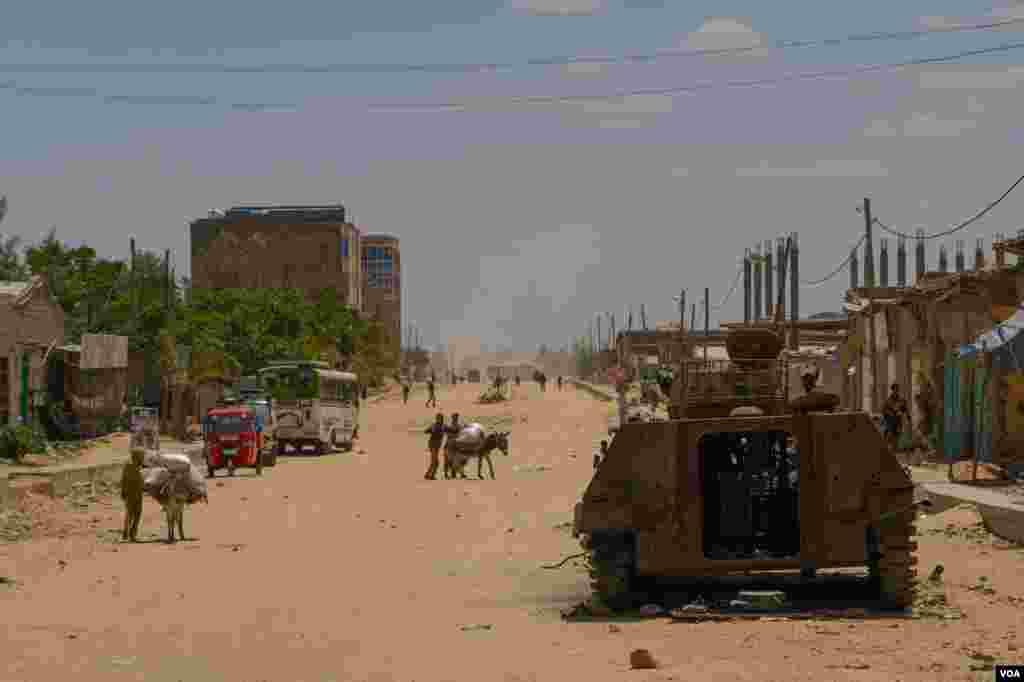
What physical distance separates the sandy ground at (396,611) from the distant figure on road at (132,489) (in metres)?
0.40

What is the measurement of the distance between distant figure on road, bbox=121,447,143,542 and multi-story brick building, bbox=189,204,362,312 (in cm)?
10205

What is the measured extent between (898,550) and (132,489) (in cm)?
1337

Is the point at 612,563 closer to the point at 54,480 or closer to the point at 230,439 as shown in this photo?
the point at 54,480

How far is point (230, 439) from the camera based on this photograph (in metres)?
44.9

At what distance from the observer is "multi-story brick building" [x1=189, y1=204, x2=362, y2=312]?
130000mm

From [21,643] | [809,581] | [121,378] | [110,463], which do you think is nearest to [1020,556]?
[809,581]

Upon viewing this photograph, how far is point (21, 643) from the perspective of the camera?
48.6 feet

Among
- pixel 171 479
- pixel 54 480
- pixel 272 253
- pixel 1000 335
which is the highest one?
Result: pixel 272 253

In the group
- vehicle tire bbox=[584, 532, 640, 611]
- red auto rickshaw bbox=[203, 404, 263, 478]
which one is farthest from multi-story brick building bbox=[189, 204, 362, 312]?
vehicle tire bbox=[584, 532, 640, 611]

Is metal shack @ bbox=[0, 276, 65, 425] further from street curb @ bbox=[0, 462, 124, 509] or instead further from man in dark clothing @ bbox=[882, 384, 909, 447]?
man in dark clothing @ bbox=[882, 384, 909, 447]

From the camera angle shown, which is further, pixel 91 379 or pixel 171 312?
pixel 171 312

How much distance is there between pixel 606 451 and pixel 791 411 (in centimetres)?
179

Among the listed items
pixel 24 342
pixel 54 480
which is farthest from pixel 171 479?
pixel 24 342

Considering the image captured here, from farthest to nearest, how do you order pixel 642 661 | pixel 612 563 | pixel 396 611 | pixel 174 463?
1. pixel 174 463
2. pixel 396 611
3. pixel 612 563
4. pixel 642 661
